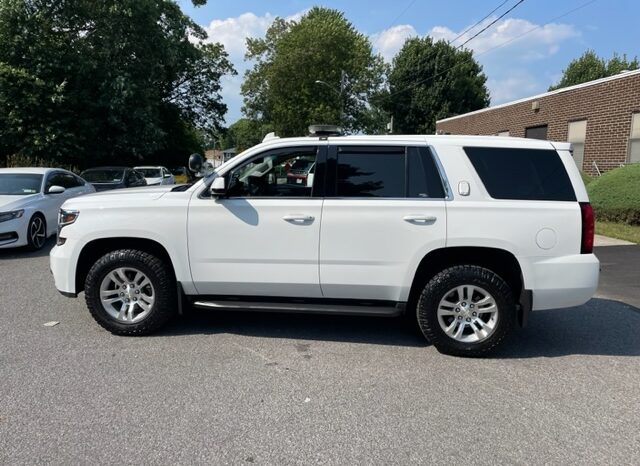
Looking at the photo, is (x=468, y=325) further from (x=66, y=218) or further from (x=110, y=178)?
(x=110, y=178)

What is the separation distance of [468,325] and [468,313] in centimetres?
11

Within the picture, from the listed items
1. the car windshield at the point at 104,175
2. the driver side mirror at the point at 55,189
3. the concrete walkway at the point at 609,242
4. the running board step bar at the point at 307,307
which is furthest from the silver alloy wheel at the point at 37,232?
the concrete walkway at the point at 609,242

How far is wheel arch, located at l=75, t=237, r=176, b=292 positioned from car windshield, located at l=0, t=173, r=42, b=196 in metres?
5.75

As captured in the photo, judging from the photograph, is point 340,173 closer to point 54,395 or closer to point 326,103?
point 54,395

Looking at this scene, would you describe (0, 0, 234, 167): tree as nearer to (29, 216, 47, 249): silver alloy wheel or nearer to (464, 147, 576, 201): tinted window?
(29, 216, 47, 249): silver alloy wheel

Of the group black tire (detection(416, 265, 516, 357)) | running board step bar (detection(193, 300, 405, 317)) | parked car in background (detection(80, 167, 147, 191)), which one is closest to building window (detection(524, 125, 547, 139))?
parked car in background (detection(80, 167, 147, 191))

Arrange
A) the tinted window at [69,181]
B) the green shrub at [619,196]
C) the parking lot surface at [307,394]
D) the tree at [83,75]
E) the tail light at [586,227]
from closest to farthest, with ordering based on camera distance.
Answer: the parking lot surface at [307,394] < the tail light at [586,227] < the tinted window at [69,181] < the green shrub at [619,196] < the tree at [83,75]

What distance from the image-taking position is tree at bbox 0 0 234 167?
19609 mm

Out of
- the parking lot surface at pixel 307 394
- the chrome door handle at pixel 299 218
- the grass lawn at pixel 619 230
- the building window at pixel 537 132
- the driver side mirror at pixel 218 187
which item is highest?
the building window at pixel 537 132

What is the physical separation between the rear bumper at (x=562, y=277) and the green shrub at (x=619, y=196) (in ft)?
29.9

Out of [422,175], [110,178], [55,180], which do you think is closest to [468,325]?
[422,175]

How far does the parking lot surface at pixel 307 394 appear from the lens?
3066mm

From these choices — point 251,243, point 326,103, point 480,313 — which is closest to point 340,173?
point 251,243

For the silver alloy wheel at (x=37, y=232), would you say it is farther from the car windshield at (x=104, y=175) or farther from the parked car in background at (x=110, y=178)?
the car windshield at (x=104, y=175)
